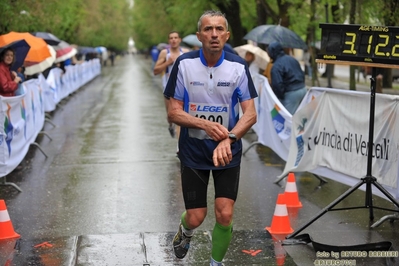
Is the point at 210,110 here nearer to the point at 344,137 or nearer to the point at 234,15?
the point at 344,137

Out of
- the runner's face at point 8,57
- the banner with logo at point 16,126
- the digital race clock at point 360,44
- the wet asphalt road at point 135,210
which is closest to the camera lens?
the wet asphalt road at point 135,210

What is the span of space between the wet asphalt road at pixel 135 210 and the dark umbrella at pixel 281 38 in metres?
2.14

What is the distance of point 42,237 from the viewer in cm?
718

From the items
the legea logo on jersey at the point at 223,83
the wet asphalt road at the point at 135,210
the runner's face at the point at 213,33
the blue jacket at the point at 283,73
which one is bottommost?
the wet asphalt road at the point at 135,210

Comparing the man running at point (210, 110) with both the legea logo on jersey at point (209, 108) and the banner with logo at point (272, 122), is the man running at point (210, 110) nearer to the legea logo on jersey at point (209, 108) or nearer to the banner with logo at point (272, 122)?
the legea logo on jersey at point (209, 108)

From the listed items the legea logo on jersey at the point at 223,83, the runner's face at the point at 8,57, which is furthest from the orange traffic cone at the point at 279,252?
the runner's face at the point at 8,57

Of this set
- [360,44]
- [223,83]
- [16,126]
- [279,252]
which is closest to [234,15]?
[16,126]

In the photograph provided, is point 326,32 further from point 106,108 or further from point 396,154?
point 106,108

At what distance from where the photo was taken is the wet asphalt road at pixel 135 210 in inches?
256

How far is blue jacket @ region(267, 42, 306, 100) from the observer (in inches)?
465

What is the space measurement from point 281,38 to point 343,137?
21.3ft

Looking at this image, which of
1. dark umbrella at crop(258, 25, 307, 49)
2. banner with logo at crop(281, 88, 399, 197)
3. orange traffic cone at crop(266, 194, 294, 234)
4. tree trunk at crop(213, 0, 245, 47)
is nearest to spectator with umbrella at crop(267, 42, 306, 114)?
banner with logo at crop(281, 88, 399, 197)

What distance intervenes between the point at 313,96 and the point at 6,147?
4.27 metres

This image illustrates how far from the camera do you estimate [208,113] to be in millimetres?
5410
